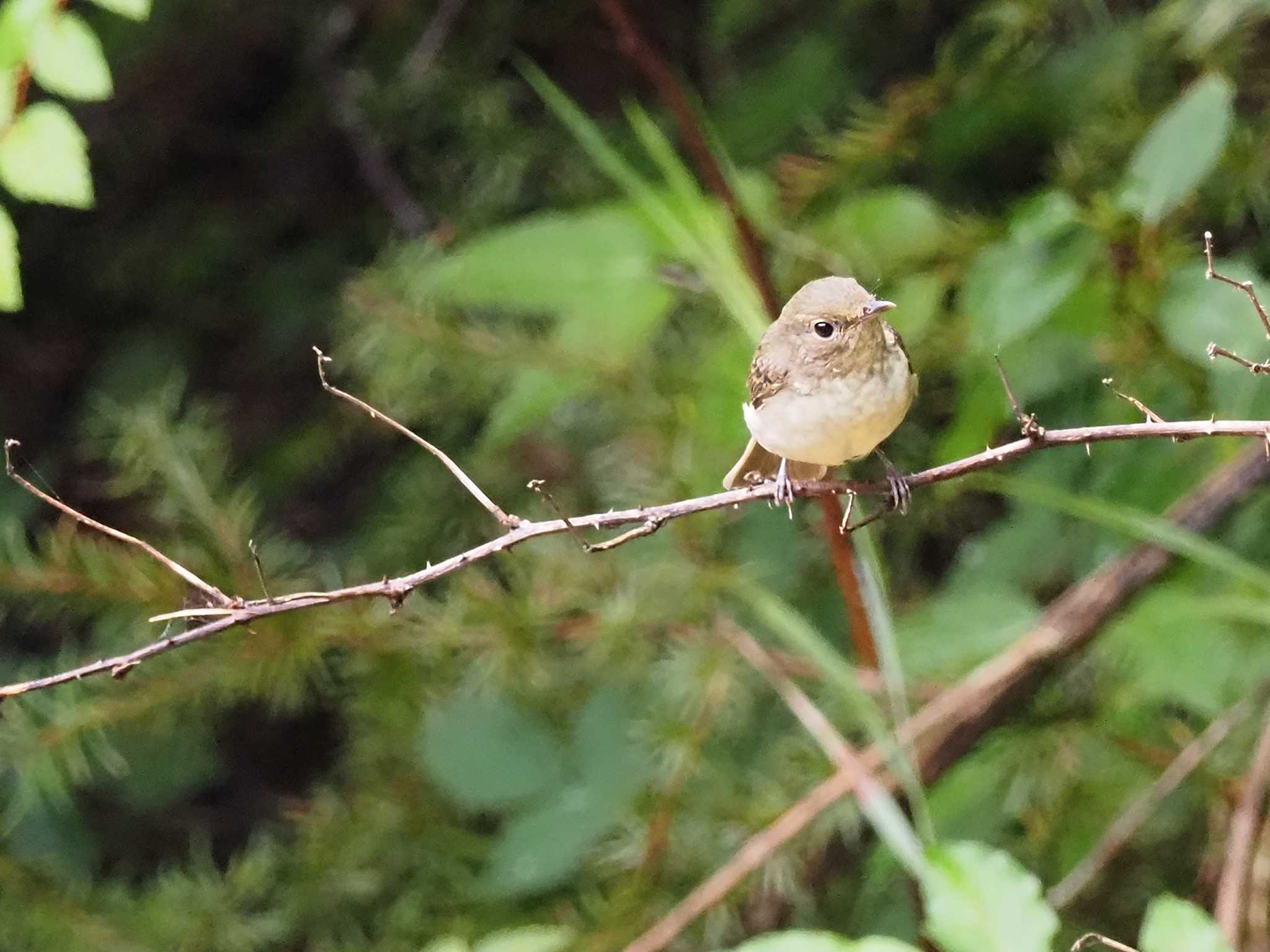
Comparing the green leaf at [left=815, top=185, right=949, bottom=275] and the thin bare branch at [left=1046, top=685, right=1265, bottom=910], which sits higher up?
the green leaf at [left=815, top=185, right=949, bottom=275]

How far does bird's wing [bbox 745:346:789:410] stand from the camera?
1222 millimetres

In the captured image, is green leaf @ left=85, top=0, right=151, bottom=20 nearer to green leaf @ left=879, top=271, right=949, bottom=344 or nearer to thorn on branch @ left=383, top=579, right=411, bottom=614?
thorn on branch @ left=383, top=579, right=411, bottom=614

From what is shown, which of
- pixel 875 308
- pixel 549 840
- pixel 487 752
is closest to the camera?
pixel 875 308

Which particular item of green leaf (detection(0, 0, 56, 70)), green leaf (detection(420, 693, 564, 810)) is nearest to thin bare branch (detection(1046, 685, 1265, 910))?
green leaf (detection(420, 693, 564, 810))

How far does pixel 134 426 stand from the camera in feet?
6.14

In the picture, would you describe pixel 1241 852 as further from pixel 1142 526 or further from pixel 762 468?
pixel 762 468

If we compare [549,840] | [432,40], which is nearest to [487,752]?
[549,840]

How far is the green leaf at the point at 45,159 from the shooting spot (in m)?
0.99

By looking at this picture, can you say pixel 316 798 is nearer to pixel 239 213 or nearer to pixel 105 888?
pixel 105 888

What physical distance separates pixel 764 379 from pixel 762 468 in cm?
25

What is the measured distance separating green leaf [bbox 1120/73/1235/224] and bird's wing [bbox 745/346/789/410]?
453 mm

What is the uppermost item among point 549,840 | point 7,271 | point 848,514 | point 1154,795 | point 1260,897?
point 7,271

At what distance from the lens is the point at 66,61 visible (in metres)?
Answer: 1.04

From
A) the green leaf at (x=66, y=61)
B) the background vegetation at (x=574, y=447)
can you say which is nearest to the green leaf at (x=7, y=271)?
the background vegetation at (x=574, y=447)
